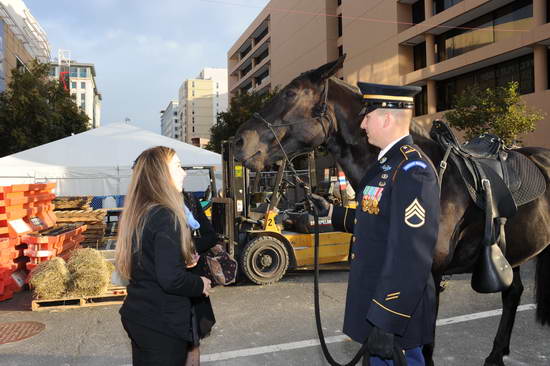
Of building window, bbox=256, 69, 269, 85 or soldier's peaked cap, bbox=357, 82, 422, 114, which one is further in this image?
building window, bbox=256, 69, 269, 85

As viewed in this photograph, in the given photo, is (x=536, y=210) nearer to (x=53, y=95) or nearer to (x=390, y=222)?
(x=390, y=222)

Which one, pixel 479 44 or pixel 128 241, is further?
pixel 479 44

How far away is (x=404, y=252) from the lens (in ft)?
5.96

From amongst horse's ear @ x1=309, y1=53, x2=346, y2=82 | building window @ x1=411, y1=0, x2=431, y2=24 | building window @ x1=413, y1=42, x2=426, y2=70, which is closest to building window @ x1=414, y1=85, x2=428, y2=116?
building window @ x1=413, y1=42, x2=426, y2=70

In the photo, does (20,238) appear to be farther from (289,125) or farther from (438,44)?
(438,44)

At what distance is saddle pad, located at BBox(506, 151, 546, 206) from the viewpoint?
10.5 feet

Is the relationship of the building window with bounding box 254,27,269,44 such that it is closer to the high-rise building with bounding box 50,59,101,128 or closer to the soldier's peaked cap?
the soldier's peaked cap

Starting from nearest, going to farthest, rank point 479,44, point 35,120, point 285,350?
1. point 285,350
2. point 479,44
3. point 35,120

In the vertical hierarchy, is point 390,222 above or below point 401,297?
above

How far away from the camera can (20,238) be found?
24.6 feet

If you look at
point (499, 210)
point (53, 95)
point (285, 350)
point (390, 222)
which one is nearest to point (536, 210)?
point (499, 210)

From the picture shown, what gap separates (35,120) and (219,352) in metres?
28.0

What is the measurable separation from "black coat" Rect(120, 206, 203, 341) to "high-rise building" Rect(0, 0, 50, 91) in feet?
135

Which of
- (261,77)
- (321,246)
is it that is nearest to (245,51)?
(261,77)
